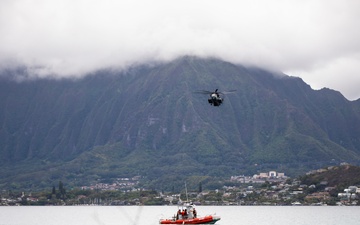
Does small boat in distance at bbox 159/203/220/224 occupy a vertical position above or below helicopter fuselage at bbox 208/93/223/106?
below

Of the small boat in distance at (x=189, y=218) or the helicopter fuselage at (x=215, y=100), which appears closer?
the helicopter fuselage at (x=215, y=100)

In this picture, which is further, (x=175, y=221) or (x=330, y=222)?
(x=330, y=222)

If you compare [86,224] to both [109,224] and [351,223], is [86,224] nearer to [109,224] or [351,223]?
[109,224]

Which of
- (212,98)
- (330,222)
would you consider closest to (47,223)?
(330,222)

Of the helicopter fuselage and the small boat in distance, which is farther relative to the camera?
the small boat in distance

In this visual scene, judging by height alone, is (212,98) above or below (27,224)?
above

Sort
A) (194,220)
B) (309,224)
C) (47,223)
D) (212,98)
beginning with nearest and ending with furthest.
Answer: (212,98) < (194,220) < (309,224) < (47,223)

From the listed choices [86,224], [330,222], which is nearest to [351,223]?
[330,222]

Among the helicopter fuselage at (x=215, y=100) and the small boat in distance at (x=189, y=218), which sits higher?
the helicopter fuselage at (x=215, y=100)

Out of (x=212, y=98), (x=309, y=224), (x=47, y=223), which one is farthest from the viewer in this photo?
(x=47, y=223)

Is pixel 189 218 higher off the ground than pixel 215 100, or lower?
lower

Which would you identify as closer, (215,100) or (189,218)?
(215,100)
